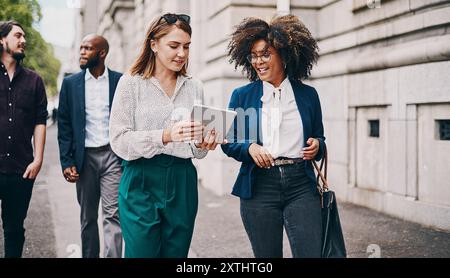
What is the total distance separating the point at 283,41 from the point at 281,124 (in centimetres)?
46

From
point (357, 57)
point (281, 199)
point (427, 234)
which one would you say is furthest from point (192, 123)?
point (357, 57)

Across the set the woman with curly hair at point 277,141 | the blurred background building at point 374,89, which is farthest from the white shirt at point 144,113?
the blurred background building at point 374,89

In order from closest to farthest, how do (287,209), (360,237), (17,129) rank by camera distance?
(287,209) < (17,129) < (360,237)

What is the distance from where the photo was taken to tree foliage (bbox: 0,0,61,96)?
3.98 m

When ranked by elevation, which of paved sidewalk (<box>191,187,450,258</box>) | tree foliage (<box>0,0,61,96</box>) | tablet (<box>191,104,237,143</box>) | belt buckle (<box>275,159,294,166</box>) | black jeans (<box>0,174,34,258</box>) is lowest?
paved sidewalk (<box>191,187,450,258</box>)

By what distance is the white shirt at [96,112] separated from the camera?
14.4 ft

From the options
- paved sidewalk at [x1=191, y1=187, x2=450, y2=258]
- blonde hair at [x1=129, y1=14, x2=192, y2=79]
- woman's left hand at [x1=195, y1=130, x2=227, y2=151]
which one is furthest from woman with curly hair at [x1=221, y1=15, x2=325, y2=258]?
paved sidewalk at [x1=191, y1=187, x2=450, y2=258]

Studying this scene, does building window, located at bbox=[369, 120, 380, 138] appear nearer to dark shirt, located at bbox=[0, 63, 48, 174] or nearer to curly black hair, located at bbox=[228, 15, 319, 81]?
curly black hair, located at bbox=[228, 15, 319, 81]

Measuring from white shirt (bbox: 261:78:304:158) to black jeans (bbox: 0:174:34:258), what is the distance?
193 cm

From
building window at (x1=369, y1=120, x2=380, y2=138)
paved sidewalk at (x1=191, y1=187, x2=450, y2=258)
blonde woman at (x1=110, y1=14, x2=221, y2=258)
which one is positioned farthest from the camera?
building window at (x1=369, y1=120, x2=380, y2=138)

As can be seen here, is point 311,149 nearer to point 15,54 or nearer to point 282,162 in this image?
point 282,162

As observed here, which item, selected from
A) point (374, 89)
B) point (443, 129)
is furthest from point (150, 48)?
point (374, 89)

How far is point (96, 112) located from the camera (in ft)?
14.4
